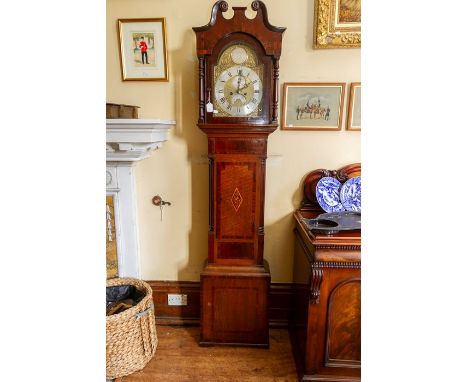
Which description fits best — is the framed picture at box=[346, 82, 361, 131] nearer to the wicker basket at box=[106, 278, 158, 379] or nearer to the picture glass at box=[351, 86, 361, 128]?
the picture glass at box=[351, 86, 361, 128]

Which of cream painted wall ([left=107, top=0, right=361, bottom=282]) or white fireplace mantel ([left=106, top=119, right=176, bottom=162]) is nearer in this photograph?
white fireplace mantel ([left=106, top=119, right=176, bottom=162])

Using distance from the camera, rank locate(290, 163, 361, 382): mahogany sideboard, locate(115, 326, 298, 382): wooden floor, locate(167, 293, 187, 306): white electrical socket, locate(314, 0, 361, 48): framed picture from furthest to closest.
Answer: locate(167, 293, 187, 306): white electrical socket → locate(314, 0, 361, 48): framed picture → locate(115, 326, 298, 382): wooden floor → locate(290, 163, 361, 382): mahogany sideboard

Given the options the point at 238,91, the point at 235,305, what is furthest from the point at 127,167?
the point at 235,305

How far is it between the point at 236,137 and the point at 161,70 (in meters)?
0.65

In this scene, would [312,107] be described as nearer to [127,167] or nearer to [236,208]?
[236,208]

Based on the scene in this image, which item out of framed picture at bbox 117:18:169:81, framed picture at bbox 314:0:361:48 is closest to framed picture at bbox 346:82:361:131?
framed picture at bbox 314:0:361:48

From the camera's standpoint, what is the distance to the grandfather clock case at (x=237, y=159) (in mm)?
1694

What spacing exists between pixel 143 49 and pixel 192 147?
660 mm

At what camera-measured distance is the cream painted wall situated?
1846mm

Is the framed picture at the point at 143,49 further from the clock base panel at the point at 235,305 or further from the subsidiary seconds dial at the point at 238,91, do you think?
the clock base panel at the point at 235,305

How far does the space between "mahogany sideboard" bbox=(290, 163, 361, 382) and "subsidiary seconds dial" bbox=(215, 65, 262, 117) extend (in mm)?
797

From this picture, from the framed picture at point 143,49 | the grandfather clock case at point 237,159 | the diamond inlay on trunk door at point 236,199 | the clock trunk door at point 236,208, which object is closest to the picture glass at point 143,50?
the framed picture at point 143,49

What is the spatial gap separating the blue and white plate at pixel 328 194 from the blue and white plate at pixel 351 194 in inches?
1.2

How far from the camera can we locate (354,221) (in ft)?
5.52
